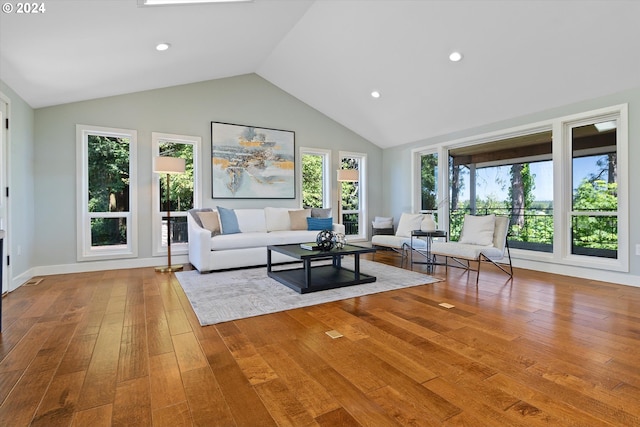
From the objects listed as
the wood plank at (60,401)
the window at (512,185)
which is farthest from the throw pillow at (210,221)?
the window at (512,185)

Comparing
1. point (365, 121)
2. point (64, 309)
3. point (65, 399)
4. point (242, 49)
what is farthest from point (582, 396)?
point (365, 121)

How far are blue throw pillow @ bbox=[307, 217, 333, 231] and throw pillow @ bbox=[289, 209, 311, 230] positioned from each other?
9 centimetres

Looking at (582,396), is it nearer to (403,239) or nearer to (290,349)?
(290,349)

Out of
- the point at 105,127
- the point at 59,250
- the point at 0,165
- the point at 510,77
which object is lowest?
the point at 59,250

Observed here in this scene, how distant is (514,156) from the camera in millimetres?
5090

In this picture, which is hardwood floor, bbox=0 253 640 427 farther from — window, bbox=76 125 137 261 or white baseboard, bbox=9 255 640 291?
window, bbox=76 125 137 261

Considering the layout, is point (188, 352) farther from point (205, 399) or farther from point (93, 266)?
point (93, 266)

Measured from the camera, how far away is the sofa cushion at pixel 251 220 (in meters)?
5.29

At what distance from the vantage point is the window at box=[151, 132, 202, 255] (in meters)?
5.05

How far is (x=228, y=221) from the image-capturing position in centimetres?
503

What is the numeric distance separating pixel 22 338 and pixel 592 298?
15.8 feet

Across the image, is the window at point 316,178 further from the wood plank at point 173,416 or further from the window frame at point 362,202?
the wood plank at point 173,416

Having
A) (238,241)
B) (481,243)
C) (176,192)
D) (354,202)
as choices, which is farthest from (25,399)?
(354,202)

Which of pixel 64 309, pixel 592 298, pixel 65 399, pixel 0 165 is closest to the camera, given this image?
pixel 65 399
